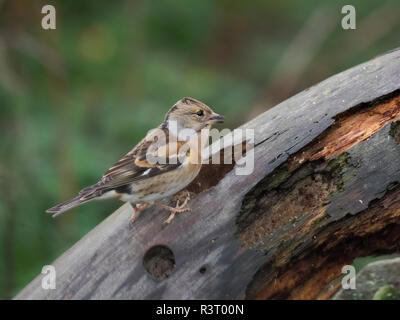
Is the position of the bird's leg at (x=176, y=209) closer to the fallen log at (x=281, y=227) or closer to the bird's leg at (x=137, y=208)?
the fallen log at (x=281, y=227)

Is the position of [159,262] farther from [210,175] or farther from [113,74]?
[113,74]

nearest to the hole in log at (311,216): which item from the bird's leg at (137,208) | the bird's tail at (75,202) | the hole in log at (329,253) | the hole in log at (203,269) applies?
the hole in log at (329,253)

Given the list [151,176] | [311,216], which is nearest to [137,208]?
[151,176]

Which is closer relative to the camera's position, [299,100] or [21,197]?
[299,100]

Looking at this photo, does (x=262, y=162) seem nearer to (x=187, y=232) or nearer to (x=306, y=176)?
(x=306, y=176)

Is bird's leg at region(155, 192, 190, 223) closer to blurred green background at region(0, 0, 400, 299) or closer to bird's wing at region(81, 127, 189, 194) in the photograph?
bird's wing at region(81, 127, 189, 194)
